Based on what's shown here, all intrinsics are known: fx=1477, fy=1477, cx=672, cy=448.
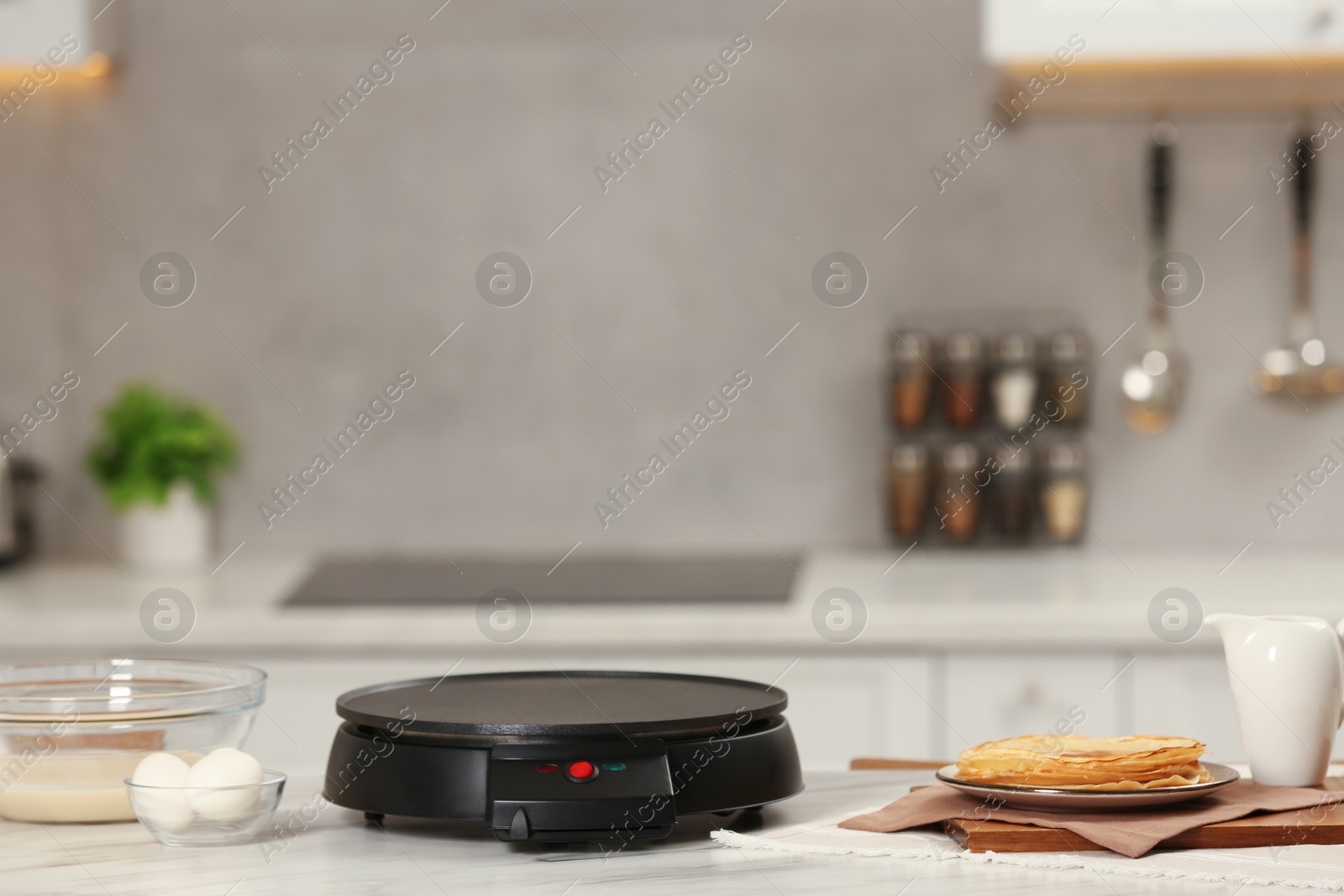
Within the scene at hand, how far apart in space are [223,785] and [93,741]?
0.13 meters

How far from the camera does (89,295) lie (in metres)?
2.51

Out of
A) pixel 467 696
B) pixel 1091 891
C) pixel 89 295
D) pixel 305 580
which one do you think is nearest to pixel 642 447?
pixel 305 580

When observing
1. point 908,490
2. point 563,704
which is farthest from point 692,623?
point 563,704

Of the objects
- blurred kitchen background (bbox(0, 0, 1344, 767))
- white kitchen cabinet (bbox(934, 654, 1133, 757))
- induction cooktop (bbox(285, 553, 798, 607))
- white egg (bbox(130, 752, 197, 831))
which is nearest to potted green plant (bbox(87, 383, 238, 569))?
blurred kitchen background (bbox(0, 0, 1344, 767))

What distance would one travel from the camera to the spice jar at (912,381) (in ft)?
7.78

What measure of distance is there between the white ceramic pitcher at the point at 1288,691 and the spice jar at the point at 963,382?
1425 millimetres

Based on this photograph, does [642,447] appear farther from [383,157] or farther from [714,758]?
[714,758]

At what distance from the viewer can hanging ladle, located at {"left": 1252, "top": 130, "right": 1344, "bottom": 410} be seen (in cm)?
239

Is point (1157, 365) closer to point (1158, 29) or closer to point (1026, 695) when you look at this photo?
point (1158, 29)

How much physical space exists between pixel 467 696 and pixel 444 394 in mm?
1530

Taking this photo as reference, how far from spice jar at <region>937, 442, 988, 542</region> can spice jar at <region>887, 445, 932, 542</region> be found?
0.11 ft

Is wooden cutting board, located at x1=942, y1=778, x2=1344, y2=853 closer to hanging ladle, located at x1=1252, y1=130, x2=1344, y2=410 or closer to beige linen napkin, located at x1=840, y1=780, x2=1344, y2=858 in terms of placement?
beige linen napkin, located at x1=840, y1=780, x2=1344, y2=858

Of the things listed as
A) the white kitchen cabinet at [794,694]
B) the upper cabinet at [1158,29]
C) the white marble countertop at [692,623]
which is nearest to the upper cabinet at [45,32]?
the white marble countertop at [692,623]

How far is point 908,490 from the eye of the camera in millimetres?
2369
